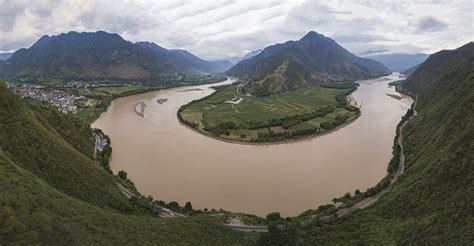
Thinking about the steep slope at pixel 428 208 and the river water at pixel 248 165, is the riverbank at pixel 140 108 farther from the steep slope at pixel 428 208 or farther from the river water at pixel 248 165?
the steep slope at pixel 428 208

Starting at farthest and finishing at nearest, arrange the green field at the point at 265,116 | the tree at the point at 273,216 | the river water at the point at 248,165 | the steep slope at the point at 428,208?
the green field at the point at 265,116 → the river water at the point at 248,165 → the tree at the point at 273,216 → the steep slope at the point at 428,208

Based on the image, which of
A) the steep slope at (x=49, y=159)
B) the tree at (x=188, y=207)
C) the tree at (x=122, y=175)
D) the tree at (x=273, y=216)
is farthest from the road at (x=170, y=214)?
the tree at (x=122, y=175)

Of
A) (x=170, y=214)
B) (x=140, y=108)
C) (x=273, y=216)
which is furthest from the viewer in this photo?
(x=140, y=108)

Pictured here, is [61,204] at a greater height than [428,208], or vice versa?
[61,204]

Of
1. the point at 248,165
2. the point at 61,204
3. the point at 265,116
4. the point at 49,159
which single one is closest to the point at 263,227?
the point at 61,204

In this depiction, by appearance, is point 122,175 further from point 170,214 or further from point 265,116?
point 265,116

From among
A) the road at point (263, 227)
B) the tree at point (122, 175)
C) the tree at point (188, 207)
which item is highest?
the tree at point (122, 175)
